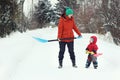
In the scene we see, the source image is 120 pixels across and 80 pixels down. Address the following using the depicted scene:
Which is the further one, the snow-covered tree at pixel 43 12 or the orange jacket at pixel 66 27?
the snow-covered tree at pixel 43 12

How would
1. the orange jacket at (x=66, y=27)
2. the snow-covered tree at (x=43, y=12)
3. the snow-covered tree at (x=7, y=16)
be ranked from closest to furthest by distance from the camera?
the orange jacket at (x=66, y=27), the snow-covered tree at (x=7, y=16), the snow-covered tree at (x=43, y=12)

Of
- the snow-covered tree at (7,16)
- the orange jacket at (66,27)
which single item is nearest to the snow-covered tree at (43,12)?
the snow-covered tree at (7,16)

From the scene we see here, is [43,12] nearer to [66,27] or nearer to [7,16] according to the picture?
[7,16]

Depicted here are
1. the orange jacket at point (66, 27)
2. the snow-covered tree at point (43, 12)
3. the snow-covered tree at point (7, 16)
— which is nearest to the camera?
the orange jacket at point (66, 27)

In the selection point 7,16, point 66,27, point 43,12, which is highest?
point 66,27

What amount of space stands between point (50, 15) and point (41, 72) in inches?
2590

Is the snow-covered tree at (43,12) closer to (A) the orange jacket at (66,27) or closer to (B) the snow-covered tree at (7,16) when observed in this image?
(B) the snow-covered tree at (7,16)

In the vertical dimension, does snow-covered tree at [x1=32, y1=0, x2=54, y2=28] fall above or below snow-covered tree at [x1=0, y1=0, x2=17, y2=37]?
below

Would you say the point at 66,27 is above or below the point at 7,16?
above

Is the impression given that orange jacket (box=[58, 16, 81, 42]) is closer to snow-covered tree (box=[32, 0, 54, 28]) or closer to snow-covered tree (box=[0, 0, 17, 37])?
snow-covered tree (box=[0, 0, 17, 37])

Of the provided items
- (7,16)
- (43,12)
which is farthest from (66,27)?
(43,12)

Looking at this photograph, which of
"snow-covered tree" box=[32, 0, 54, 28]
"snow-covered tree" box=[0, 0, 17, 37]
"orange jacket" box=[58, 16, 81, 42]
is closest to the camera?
"orange jacket" box=[58, 16, 81, 42]

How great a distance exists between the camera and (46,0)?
75.9m

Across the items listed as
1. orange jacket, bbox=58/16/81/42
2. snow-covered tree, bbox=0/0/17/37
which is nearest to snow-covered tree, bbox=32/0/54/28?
snow-covered tree, bbox=0/0/17/37
